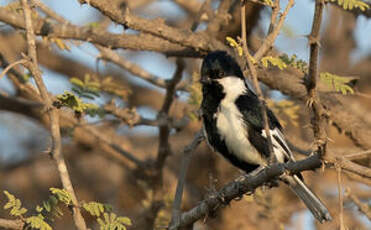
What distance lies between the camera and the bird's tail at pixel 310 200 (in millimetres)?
4207

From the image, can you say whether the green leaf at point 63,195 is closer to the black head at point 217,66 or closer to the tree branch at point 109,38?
the black head at point 217,66

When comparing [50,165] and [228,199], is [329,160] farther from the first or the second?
[50,165]

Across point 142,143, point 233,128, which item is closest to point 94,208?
point 233,128

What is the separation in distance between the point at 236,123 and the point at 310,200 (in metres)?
0.72

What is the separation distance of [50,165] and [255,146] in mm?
4802

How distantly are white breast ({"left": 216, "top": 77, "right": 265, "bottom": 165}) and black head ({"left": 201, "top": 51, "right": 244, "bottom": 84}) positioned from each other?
2.0 inches

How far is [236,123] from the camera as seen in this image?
4.35 m

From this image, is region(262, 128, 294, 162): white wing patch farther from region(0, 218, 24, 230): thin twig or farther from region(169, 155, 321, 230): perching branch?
region(0, 218, 24, 230): thin twig

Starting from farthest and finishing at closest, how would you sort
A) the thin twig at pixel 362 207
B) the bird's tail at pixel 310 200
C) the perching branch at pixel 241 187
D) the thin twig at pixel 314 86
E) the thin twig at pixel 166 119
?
the thin twig at pixel 166 119 → the thin twig at pixel 362 207 → the bird's tail at pixel 310 200 → the perching branch at pixel 241 187 → the thin twig at pixel 314 86

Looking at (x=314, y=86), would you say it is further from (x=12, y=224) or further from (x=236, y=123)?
(x=12, y=224)

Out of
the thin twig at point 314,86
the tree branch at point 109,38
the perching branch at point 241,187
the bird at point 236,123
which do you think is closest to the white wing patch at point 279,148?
the bird at point 236,123

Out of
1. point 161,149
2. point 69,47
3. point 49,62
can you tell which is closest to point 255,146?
point 161,149

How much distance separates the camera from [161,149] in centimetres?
563

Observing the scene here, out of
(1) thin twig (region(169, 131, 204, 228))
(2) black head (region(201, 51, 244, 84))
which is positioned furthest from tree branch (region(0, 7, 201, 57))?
(1) thin twig (region(169, 131, 204, 228))
